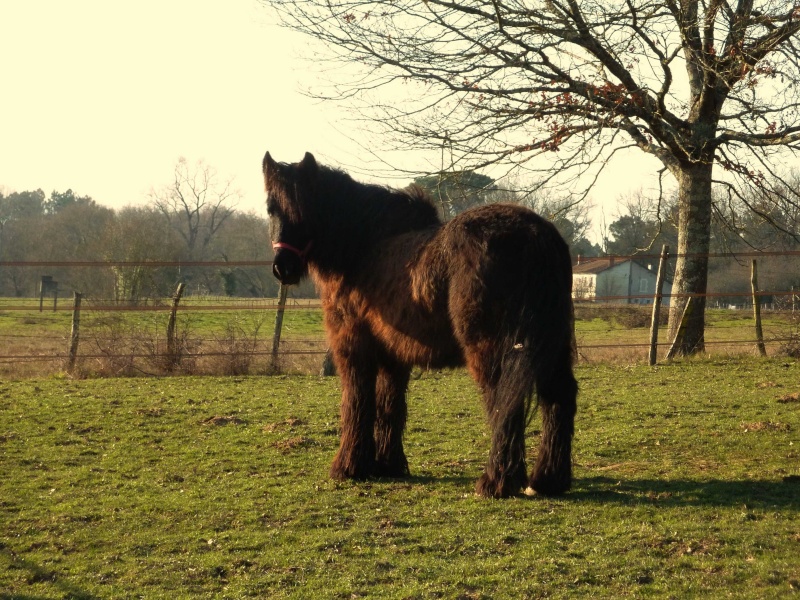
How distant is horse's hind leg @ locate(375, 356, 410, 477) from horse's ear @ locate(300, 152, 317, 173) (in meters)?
1.55

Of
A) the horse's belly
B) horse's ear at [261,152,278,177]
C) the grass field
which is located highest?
horse's ear at [261,152,278,177]

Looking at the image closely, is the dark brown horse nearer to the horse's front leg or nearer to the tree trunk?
the horse's front leg

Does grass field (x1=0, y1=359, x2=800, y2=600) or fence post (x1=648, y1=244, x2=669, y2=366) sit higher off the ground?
fence post (x1=648, y1=244, x2=669, y2=366)

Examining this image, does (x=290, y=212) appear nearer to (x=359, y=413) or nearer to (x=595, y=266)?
(x=359, y=413)

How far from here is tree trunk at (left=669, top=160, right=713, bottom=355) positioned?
13484 mm

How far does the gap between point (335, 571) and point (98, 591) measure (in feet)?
3.73

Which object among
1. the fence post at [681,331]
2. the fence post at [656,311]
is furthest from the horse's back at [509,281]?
the fence post at [681,331]

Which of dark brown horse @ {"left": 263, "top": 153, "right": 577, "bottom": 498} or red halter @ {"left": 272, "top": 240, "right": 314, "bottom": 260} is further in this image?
red halter @ {"left": 272, "top": 240, "right": 314, "bottom": 260}

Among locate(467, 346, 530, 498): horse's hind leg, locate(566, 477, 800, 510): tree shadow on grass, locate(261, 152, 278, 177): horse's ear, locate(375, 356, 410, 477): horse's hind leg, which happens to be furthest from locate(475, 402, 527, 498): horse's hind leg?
locate(261, 152, 278, 177): horse's ear

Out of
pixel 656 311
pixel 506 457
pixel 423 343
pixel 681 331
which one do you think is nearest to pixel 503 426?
pixel 506 457

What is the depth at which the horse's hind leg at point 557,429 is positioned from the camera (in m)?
5.15

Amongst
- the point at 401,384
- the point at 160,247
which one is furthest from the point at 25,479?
the point at 160,247

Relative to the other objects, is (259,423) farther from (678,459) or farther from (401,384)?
(678,459)

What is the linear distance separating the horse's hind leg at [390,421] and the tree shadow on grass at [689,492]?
1301 millimetres
